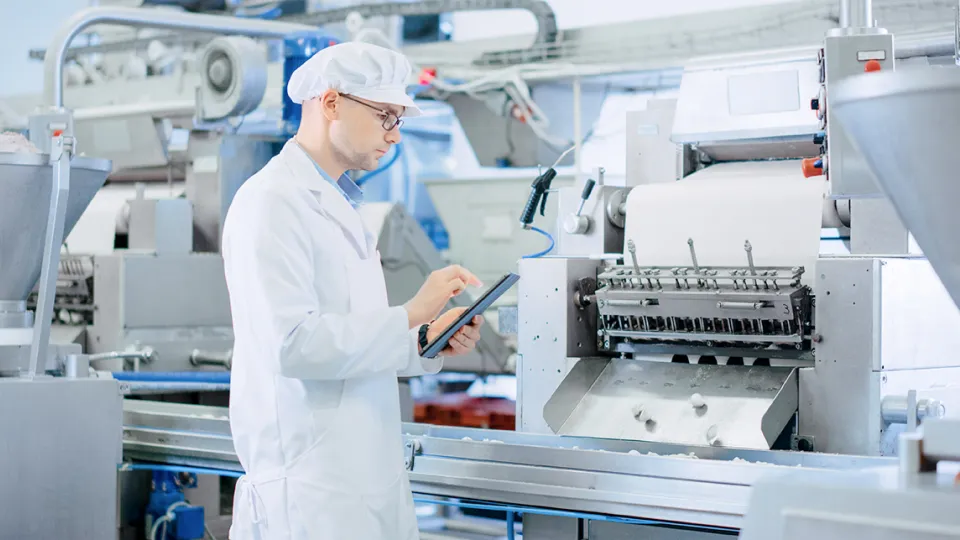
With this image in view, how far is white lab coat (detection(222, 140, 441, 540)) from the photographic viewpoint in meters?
1.92

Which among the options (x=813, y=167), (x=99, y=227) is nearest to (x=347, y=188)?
(x=813, y=167)

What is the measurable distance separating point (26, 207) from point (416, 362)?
1358 millimetres

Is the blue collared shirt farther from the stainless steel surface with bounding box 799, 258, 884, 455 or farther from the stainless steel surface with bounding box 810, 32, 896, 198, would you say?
the stainless steel surface with bounding box 799, 258, 884, 455

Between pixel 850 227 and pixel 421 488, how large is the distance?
1258 mm

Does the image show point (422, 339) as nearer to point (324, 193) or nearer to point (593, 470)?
point (324, 193)

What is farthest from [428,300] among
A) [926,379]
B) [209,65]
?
[209,65]

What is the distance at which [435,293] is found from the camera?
2021mm

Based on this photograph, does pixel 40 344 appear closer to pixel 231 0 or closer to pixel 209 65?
pixel 209 65

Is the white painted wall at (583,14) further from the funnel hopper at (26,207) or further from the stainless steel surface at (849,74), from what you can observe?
the funnel hopper at (26,207)

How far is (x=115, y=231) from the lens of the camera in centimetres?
491

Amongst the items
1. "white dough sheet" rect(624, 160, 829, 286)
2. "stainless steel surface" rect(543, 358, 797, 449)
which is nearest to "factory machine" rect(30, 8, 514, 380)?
"stainless steel surface" rect(543, 358, 797, 449)

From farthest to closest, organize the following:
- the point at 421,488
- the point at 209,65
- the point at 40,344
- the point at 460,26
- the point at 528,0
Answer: the point at 460,26 → the point at 528,0 → the point at 209,65 → the point at 40,344 → the point at 421,488

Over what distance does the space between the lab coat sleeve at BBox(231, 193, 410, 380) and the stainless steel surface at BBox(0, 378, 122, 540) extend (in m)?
1.06

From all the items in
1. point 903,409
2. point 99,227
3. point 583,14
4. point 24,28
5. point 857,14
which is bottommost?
point 903,409
